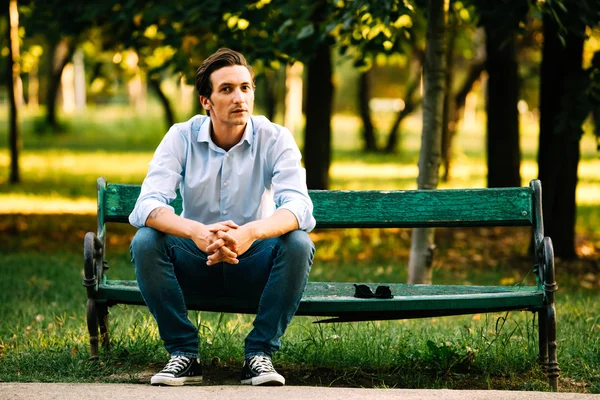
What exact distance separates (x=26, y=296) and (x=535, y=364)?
4.29 m

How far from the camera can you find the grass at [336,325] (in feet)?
16.3

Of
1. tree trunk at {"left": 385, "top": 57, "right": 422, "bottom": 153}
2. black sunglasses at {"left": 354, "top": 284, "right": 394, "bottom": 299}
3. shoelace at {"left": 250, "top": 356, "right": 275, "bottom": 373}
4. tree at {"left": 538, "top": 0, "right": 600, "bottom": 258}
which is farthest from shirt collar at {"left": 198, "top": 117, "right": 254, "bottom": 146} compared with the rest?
tree trunk at {"left": 385, "top": 57, "right": 422, "bottom": 153}

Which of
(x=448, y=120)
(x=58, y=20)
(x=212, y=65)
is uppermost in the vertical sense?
(x=58, y=20)

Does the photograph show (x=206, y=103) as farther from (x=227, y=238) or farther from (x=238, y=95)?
(x=227, y=238)

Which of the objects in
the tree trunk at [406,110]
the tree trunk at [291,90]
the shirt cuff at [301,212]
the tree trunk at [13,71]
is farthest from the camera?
the tree trunk at [406,110]

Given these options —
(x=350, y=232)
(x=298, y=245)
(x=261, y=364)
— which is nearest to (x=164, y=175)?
(x=298, y=245)

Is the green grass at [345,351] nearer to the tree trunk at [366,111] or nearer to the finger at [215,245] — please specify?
the finger at [215,245]

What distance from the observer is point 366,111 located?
26.8 metres

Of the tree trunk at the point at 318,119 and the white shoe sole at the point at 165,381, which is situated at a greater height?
the tree trunk at the point at 318,119

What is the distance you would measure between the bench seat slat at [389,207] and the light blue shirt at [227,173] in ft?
1.93

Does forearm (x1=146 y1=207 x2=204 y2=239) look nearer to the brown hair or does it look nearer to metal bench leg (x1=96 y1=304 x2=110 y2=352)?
the brown hair

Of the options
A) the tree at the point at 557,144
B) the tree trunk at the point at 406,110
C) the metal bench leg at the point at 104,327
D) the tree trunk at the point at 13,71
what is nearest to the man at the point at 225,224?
the metal bench leg at the point at 104,327

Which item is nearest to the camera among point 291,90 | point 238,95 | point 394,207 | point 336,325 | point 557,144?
point 238,95

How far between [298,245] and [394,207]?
1.04 m
